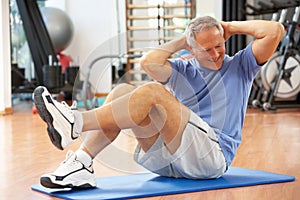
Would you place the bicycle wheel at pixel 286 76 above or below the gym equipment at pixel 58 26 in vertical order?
below

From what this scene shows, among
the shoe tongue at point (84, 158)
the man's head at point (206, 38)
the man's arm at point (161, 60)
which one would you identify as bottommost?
the shoe tongue at point (84, 158)

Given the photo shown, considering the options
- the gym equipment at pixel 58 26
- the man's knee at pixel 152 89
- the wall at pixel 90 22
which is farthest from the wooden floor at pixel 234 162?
the wall at pixel 90 22

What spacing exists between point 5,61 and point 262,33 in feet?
15.3

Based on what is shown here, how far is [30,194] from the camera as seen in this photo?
2.56 m

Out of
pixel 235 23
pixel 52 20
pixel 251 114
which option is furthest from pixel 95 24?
pixel 235 23

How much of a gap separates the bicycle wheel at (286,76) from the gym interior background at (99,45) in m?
0.01

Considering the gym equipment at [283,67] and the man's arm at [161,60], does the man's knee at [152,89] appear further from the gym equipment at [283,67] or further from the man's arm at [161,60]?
the gym equipment at [283,67]

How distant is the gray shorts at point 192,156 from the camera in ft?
8.13

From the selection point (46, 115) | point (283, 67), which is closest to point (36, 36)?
point (283, 67)

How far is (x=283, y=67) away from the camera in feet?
21.9

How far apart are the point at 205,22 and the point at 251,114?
4.17m

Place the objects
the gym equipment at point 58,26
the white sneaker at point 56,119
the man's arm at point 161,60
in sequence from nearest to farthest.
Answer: the white sneaker at point 56,119 < the man's arm at point 161,60 < the gym equipment at point 58,26

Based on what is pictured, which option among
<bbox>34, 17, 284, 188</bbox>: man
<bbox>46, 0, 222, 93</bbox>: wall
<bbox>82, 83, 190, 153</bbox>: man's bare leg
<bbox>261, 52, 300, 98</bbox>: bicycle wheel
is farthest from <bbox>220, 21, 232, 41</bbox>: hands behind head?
<bbox>46, 0, 222, 93</bbox>: wall

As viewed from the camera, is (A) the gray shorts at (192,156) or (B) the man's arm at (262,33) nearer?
(A) the gray shorts at (192,156)
